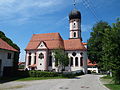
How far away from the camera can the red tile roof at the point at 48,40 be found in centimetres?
4538

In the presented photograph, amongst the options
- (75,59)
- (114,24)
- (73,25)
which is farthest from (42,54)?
(114,24)

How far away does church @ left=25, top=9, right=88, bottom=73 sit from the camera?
143ft

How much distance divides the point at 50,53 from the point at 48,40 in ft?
17.7

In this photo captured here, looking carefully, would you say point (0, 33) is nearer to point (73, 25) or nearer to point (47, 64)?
point (47, 64)

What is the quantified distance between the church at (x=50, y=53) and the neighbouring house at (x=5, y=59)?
15.0 metres

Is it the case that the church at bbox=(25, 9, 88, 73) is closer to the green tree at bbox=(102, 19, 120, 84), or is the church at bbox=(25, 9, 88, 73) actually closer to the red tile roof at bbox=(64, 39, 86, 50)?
the red tile roof at bbox=(64, 39, 86, 50)

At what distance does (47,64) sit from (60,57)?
12.7 metres

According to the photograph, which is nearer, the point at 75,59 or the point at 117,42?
the point at 117,42

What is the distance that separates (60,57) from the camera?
32.2m

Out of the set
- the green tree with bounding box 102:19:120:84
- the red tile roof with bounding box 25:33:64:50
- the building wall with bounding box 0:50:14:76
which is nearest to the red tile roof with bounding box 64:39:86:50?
the red tile roof with bounding box 25:33:64:50

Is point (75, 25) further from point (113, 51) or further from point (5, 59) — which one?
point (113, 51)

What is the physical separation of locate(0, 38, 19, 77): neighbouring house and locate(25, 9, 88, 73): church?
49.4ft

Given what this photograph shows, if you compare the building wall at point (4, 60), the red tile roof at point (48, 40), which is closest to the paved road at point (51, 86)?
the building wall at point (4, 60)

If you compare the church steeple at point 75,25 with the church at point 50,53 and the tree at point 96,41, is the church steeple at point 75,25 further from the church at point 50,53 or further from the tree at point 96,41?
the tree at point 96,41
